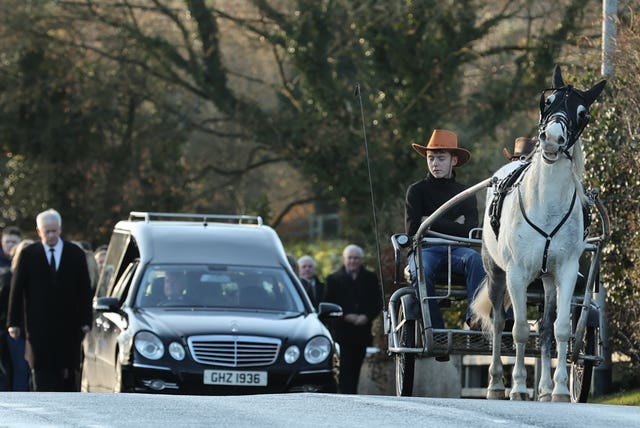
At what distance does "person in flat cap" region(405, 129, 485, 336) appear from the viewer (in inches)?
559

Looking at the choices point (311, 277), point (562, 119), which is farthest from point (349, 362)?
point (562, 119)

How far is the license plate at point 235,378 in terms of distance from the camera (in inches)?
617

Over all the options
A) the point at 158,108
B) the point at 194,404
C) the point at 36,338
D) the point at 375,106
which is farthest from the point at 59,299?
the point at 158,108

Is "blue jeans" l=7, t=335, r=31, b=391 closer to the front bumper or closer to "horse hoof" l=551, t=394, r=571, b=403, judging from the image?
the front bumper

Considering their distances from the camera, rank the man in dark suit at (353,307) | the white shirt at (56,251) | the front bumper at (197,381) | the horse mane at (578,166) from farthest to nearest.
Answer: the man in dark suit at (353,307)
the white shirt at (56,251)
the front bumper at (197,381)
the horse mane at (578,166)

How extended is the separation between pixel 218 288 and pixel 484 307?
3730 millimetres

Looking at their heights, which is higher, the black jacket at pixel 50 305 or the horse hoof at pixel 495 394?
the black jacket at pixel 50 305

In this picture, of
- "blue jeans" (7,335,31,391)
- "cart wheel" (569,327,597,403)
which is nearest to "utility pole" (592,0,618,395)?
"cart wheel" (569,327,597,403)

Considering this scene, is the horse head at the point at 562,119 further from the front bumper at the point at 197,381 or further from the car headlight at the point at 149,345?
the car headlight at the point at 149,345

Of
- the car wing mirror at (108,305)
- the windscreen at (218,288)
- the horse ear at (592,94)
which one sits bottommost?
the car wing mirror at (108,305)

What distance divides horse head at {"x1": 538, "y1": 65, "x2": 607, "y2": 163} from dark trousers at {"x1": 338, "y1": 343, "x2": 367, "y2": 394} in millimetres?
8621

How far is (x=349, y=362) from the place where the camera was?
827 inches

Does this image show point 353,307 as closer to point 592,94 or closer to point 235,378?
point 235,378

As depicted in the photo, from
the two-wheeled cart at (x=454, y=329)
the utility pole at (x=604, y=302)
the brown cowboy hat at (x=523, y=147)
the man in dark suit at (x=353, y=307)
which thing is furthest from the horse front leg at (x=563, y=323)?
the man in dark suit at (x=353, y=307)
